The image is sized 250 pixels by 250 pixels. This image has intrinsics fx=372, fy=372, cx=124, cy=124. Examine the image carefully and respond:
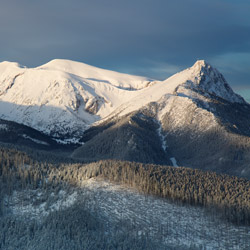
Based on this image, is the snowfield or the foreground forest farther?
the snowfield

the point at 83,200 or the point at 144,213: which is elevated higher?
the point at 83,200

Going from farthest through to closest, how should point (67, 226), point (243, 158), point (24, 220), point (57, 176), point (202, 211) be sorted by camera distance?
point (243, 158) → point (57, 176) → point (202, 211) → point (24, 220) → point (67, 226)

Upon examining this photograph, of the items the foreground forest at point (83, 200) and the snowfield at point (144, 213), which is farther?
the snowfield at point (144, 213)

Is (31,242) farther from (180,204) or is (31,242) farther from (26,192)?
(180,204)

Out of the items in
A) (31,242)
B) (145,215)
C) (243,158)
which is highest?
(243,158)

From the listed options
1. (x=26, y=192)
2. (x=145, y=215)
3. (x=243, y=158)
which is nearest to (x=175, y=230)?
(x=145, y=215)
